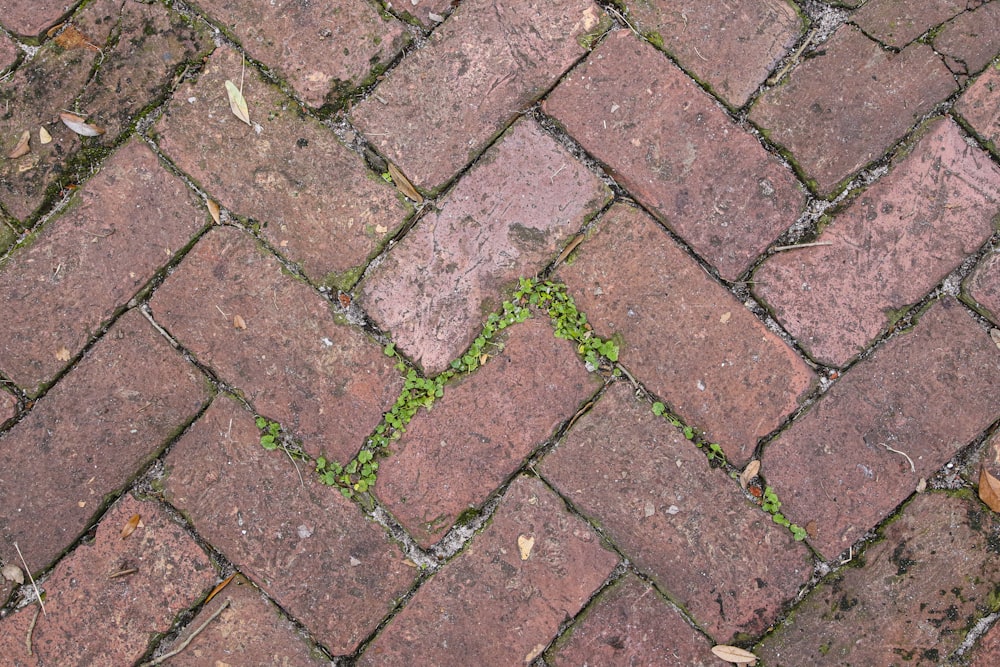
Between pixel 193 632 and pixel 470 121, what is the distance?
1.92m

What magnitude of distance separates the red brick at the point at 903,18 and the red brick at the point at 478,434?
1490 mm

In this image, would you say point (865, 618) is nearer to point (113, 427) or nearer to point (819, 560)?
point (819, 560)

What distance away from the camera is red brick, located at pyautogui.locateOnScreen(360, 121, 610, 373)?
2025mm

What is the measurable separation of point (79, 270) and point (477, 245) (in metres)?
1.33

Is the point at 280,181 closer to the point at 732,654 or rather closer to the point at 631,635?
the point at 631,635

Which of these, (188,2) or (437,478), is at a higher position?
(188,2)

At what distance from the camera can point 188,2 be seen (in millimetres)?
2062

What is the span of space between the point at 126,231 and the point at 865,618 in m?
2.76

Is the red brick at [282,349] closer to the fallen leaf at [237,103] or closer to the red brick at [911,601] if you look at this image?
the fallen leaf at [237,103]

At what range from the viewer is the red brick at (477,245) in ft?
6.64

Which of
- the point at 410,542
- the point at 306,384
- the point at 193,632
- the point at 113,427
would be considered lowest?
the point at 193,632

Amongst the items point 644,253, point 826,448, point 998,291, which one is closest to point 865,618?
point 826,448

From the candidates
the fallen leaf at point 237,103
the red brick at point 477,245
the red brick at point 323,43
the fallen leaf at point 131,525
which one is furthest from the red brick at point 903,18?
the fallen leaf at point 131,525

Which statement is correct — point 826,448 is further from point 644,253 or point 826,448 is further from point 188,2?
point 188,2
